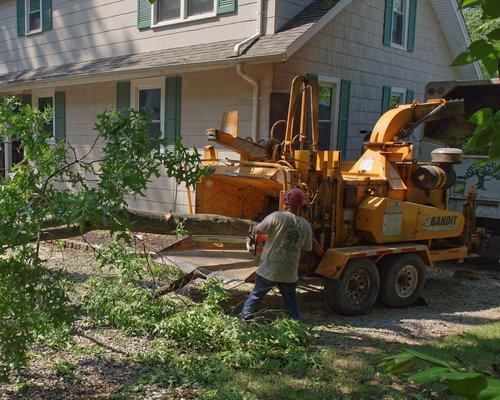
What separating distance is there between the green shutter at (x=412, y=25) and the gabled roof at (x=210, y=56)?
107 cm

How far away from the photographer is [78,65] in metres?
13.2

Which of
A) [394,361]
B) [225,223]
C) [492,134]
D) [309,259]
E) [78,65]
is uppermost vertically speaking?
[78,65]

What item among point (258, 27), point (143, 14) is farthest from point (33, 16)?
point (258, 27)

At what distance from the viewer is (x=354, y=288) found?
6.61 metres

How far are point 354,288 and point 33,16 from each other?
41.6 feet

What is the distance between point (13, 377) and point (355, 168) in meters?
4.99

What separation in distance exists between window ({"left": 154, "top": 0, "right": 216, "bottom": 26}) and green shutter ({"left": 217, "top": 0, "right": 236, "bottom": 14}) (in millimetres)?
187

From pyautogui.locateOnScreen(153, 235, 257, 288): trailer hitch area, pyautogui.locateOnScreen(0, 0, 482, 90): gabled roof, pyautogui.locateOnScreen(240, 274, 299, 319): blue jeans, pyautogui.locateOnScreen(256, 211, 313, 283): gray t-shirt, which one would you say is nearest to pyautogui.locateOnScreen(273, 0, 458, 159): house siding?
pyautogui.locateOnScreen(0, 0, 482, 90): gabled roof

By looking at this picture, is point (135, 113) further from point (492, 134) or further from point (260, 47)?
point (260, 47)

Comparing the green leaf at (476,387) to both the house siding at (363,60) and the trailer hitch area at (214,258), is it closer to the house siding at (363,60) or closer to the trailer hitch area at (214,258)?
the trailer hitch area at (214,258)

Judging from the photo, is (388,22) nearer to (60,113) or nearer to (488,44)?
(60,113)

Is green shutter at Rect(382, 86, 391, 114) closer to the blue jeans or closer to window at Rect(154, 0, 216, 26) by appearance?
window at Rect(154, 0, 216, 26)

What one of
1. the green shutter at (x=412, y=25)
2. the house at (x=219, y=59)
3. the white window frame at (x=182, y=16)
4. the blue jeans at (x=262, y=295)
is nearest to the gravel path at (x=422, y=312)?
the blue jeans at (x=262, y=295)

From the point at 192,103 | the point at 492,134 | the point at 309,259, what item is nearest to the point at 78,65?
the point at 192,103
